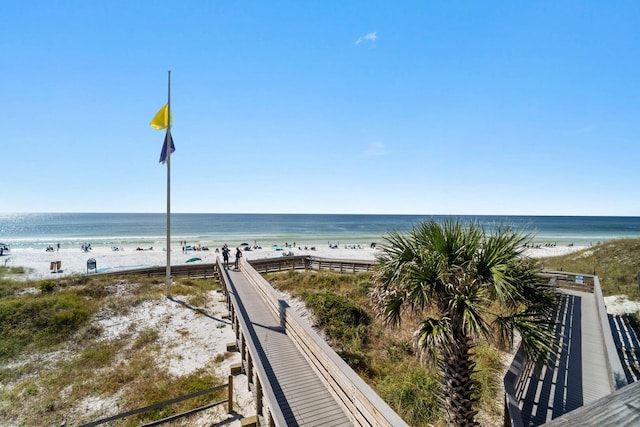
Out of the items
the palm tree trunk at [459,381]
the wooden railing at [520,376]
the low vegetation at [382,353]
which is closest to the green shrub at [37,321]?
the low vegetation at [382,353]

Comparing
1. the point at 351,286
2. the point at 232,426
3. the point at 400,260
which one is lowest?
the point at 232,426

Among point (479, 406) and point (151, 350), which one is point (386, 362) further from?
point (151, 350)

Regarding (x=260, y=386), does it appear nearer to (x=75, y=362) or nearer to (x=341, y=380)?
(x=341, y=380)

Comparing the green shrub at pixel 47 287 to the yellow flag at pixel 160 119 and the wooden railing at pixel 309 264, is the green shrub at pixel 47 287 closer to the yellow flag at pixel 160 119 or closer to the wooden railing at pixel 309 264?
the yellow flag at pixel 160 119

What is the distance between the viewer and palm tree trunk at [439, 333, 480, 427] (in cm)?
532

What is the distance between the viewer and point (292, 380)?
7.82 m

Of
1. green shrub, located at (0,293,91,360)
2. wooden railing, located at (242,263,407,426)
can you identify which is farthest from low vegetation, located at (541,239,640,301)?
green shrub, located at (0,293,91,360)

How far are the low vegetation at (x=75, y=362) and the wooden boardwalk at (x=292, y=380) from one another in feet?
7.85

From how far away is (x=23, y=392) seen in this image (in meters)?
9.59

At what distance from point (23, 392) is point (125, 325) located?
4.88m

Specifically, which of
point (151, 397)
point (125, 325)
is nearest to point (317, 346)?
point (151, 397)

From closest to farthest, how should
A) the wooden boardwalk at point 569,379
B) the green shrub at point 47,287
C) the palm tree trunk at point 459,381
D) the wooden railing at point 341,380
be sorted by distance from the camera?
the wooden railing at point 341,380, the palm tree trunk at point 459,381, the wooden boardwalk at point 569,379, the green shrub at point 47,287

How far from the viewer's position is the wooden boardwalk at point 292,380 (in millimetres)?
6538

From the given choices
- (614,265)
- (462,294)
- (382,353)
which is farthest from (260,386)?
(614,265)
